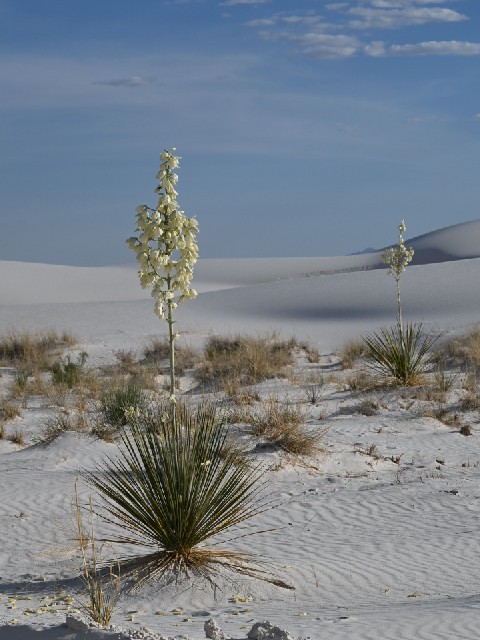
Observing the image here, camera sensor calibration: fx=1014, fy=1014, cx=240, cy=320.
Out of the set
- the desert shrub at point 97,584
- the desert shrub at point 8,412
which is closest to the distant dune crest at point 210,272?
the desert shrub at point 8,412

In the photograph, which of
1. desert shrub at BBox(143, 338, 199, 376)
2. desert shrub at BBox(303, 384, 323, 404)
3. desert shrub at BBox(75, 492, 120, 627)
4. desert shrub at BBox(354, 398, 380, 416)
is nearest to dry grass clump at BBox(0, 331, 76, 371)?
desert shrub at BBox(143, 338, 199, 376)

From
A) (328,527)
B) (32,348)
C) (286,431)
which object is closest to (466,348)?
(32,348)

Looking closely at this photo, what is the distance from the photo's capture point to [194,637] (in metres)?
4.57

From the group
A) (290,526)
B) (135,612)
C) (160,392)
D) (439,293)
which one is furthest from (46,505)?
(439,293)

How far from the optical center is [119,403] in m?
10.9

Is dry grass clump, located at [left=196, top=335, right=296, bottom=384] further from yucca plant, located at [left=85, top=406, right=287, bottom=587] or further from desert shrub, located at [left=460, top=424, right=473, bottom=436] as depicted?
yucca plant, located at [left=85, top=406, right=287, bottom=587]

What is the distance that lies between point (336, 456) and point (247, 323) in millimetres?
14900

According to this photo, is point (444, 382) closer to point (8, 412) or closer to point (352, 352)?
point (352, 352)

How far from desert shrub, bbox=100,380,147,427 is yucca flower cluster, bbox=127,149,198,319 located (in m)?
5.42

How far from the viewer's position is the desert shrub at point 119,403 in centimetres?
1076

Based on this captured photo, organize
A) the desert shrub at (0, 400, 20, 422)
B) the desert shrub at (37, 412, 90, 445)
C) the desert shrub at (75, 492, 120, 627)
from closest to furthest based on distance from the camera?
the desert shrub at (75, 492, 120, 627) → the desert shrub at (37, 412, 90, 445) → the desert shrub at (0, 400, 20, 422)

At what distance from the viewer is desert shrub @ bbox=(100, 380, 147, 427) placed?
10.8m

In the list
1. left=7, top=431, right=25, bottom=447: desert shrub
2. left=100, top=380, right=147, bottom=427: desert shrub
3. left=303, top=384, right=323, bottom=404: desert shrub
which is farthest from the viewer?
left=303, top=384, right=323, bottom=404: desert shrub

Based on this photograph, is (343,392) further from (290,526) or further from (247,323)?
(247,323)
